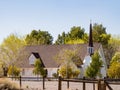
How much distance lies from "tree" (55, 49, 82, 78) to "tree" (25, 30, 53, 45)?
33.2 meters

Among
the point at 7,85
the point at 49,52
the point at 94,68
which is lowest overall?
the point at 7,85

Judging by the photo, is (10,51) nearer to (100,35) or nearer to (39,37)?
(100,35)

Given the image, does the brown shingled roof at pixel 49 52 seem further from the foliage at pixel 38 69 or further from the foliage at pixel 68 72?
the foliage at pixel 68 72

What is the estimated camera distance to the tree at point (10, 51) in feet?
263

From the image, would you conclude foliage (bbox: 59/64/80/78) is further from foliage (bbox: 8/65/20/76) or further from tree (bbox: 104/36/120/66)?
tree (bbox: 104/36/120/66)

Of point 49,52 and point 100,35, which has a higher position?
point 100,35

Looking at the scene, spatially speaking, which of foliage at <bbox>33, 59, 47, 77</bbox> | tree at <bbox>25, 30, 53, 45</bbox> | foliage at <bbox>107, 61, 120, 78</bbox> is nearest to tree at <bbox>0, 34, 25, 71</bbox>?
foliage at <bbox>33, 59, 47, 77</bbox>

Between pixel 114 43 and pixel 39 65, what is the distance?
31762 millimetres

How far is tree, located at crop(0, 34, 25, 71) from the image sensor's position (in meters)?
80.3

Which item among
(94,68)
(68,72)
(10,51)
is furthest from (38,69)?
(94,68)

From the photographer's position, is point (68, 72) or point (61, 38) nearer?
point (68, 72)

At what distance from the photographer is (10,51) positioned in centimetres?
8094

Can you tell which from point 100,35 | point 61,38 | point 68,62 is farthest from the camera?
point 61,38

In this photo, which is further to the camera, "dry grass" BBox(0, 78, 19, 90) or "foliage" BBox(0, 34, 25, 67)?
"foliage" BBox(0, 34, 25, 67)
